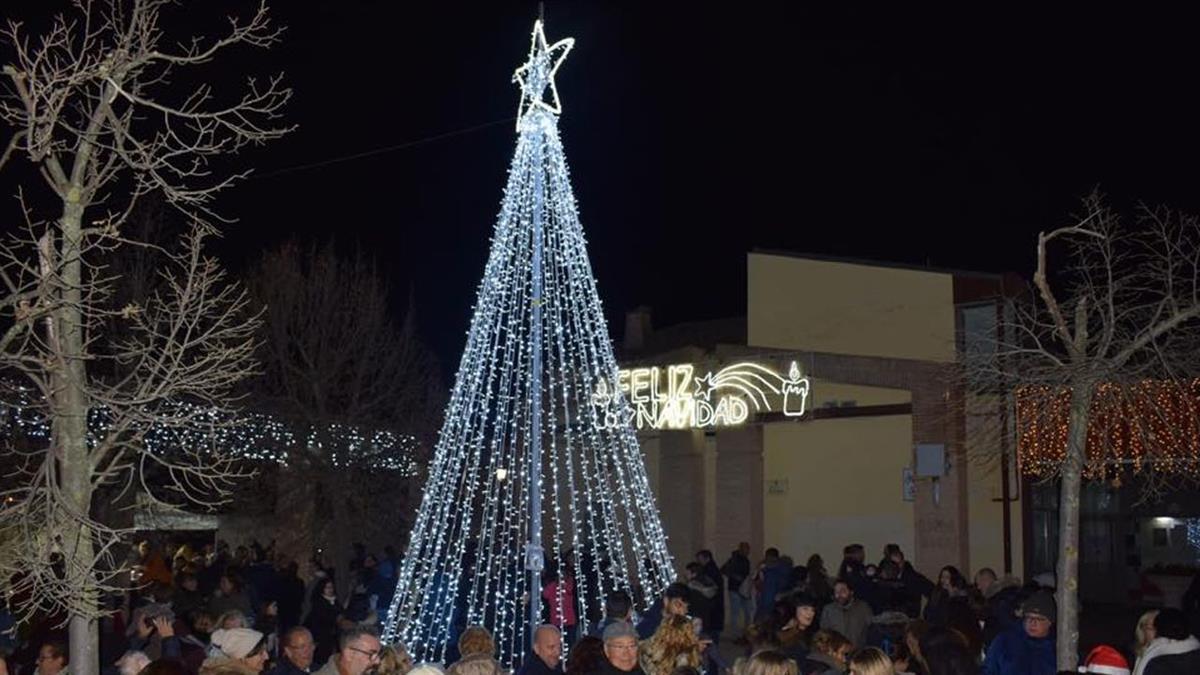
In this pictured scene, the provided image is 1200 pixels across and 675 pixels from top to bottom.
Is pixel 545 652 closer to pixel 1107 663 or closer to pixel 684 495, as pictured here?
pixel 1107 663

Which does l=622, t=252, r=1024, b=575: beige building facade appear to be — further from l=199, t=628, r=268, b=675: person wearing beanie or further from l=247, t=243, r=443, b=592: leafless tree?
l=199, t=628, r=268, b=675: person wearing beanie

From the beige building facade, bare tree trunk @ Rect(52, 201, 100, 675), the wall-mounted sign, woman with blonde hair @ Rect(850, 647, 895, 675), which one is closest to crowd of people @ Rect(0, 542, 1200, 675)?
woman with blonde hair @ Rect(850, 647, 895, 675)

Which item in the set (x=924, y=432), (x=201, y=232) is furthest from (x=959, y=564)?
(x=201, y=232)

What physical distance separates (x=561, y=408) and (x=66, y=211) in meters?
23.5

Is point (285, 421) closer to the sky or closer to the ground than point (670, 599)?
closer to the sky

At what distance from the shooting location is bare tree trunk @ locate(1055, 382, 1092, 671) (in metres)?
10.3

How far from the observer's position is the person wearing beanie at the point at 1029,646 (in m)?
9.36

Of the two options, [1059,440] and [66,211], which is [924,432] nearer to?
[1059,440]

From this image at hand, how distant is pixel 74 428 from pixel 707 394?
18.1 m

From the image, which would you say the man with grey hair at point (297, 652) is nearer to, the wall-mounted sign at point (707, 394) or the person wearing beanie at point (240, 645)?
the person wearing beanie at point (240, 645)

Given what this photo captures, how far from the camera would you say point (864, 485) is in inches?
1025

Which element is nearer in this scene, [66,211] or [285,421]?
[66,211]

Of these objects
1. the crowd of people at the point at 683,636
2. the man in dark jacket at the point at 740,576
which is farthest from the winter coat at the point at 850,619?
the man in dark jacket at the point at 740,576

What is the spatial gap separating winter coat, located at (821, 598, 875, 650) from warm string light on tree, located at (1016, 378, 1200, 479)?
2354 mm
